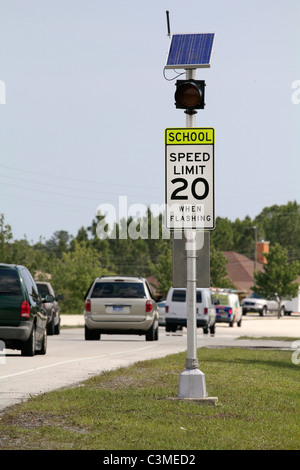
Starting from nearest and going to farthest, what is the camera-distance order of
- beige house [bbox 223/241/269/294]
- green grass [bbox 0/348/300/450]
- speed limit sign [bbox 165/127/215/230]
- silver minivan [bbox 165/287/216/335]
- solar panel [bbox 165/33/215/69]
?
green grass [bbox 0/348/300/450] → speed limit sign [bbox 165/127/215/230] → solar panel [bbox 165/33/215/69] → silver minivan [bbox 165/287/216/335] → beige house [bbox 223/241/269/294]

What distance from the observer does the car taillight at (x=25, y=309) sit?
19625 mm

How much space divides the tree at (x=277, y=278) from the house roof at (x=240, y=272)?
27581 millimetres

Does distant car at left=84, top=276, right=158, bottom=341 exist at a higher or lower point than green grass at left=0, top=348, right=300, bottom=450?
higher

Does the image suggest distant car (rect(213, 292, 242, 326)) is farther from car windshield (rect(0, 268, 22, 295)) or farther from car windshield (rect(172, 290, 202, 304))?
car windshield (rect(0, 268, 22, 295))

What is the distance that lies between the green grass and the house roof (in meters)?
102

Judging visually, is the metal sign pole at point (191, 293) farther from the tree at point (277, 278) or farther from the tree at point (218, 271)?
the tree at point (218, 271)

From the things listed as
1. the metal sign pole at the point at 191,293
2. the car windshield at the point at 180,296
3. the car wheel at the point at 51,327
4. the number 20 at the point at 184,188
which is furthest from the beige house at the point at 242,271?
the number 20 at the point at 184,188

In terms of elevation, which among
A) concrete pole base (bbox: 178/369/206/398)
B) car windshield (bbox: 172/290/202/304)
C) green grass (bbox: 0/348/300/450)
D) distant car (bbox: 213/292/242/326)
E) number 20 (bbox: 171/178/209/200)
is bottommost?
green grass (bbox: 0/348/300/450)

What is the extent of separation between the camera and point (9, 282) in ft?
64.9

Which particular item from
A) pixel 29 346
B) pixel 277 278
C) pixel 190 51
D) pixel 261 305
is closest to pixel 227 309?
pixel 277 278

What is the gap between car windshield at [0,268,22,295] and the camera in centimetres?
1973

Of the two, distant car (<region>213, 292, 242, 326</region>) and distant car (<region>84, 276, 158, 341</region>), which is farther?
distant car (<region>213, 292, 242, 326</region>)

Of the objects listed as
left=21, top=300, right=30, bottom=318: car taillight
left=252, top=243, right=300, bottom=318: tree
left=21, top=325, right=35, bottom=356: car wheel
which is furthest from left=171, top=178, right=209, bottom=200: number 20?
left=252, top=243, right=300, bottom=318: tree

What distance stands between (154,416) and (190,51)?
460 centimetres
